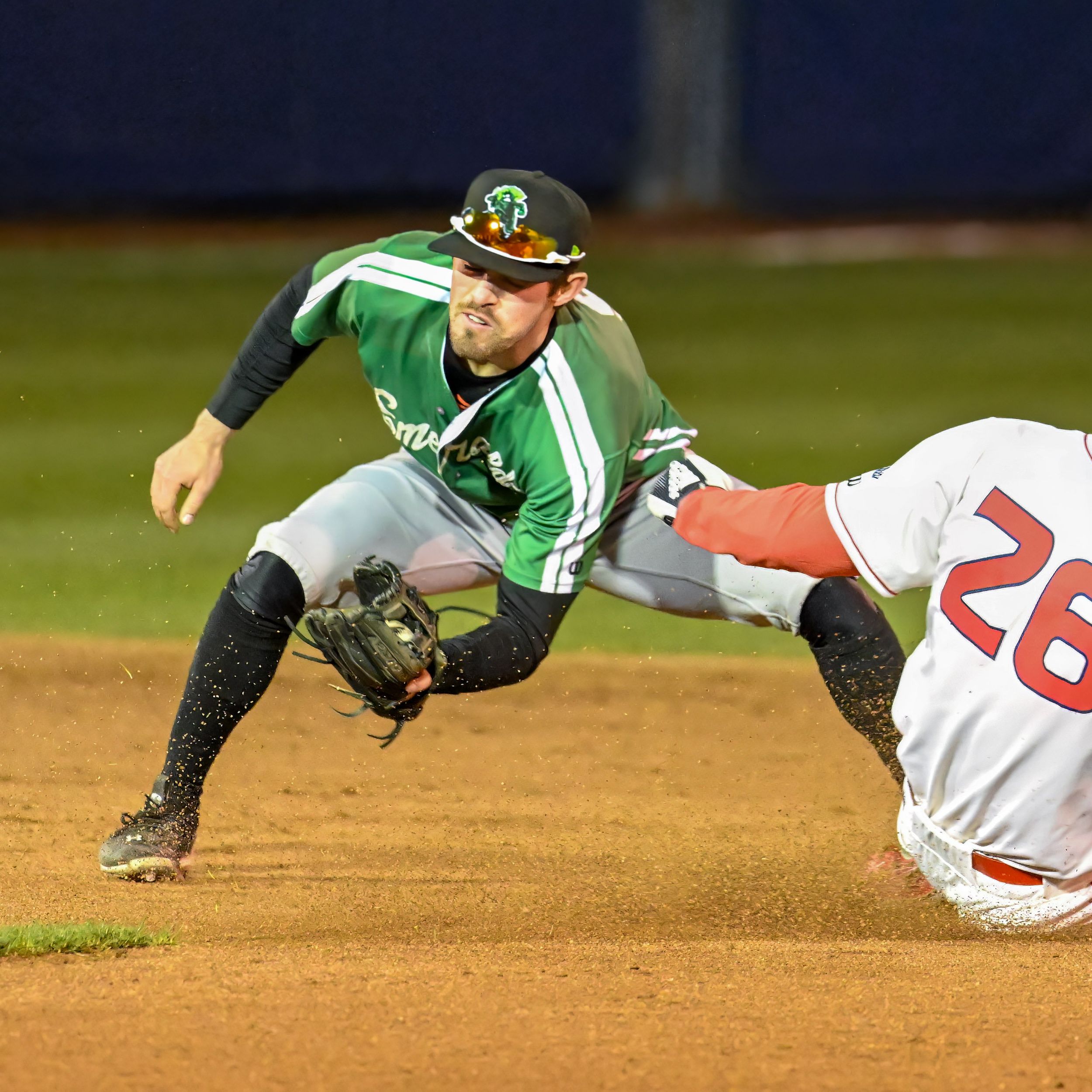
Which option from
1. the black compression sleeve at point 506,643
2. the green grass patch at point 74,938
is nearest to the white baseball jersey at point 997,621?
the black compression sleeve at point 506,643

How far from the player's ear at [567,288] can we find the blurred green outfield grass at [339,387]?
8.24 feet

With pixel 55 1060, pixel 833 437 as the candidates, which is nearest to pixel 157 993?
pixel 55 1060

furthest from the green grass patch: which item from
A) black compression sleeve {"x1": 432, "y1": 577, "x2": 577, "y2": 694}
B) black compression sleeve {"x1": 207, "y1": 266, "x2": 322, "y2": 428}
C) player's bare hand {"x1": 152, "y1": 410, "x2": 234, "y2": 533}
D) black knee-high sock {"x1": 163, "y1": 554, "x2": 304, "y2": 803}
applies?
black compression sleeve {"x1": 207, "y1": 266, "x2": 322, "y2": 428}

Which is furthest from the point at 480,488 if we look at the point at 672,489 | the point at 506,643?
the point at 672,489

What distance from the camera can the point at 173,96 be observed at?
446 inches

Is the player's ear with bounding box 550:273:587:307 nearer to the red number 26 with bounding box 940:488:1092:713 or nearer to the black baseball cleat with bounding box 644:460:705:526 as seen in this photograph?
the black baseball cleat with bounding box 644:460:705:526

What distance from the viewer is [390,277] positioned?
3701 mm

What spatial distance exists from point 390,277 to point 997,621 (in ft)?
5.90

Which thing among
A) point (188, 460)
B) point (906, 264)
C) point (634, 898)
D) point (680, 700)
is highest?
point (188, 460)

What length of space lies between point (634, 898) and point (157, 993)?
1.42 m

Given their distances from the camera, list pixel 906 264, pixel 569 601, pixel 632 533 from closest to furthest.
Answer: pixel 569 601, pixel 632 533, pixel 906 264

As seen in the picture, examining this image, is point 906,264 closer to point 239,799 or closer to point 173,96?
point 173,96

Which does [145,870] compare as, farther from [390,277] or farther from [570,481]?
[390,277]

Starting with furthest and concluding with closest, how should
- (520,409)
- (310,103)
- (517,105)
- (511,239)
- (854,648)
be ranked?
(517,105)
(310,103)
(854,648)
(520,409)
(511,239)
